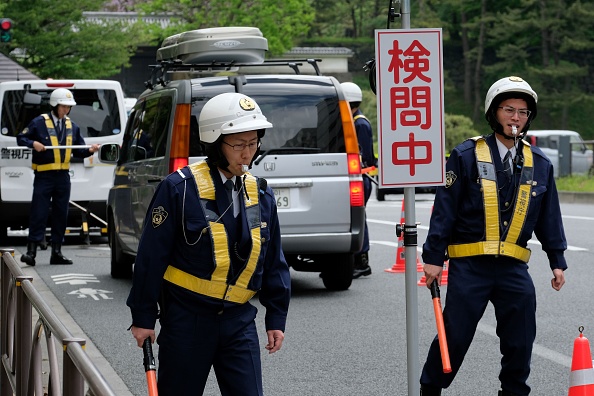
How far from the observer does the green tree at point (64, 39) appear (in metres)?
35.3

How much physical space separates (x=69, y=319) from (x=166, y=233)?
5.68 metres

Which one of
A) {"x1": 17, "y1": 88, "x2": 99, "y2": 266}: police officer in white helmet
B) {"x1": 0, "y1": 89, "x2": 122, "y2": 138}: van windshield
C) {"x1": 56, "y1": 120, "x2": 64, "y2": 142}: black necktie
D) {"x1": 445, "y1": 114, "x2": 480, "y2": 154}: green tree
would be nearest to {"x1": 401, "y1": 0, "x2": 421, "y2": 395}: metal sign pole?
{"x1": 17, "y1": 88, "x2": 99, "y2": 266}: police officer in white helmet

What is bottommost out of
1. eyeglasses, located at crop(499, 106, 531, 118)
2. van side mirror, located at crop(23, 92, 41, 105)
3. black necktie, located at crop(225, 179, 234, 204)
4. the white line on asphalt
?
the white line on asphalt

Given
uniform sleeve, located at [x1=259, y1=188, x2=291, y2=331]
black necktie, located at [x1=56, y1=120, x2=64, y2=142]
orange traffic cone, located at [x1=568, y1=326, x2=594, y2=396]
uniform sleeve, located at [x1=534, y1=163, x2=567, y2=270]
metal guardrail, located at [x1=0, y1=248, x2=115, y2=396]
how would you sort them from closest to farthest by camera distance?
1. metal guardrail, located at [x1=0, y1=248, x2=115, y2=396]
2. uniform sleeve, located at [x1=259, y1=188, x2=291, y2=331]
3. orange traffic cone, located at [x1=568, y1=326, x2=594, y2=396]
4. uniform sleeve, located at [x1=534, y1=163, x2=567, y2=270]
5. black necktie, located at [x1=56, y1=120, x2=64, y2=142]

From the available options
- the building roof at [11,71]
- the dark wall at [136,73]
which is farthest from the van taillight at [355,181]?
the dark wall at [136,73]

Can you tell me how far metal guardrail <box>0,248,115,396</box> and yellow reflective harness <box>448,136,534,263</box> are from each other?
6.72ft

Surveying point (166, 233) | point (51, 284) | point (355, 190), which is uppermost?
point (166, 233)

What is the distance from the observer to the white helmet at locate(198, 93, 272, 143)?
4781mm

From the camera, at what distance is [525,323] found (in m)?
6.17

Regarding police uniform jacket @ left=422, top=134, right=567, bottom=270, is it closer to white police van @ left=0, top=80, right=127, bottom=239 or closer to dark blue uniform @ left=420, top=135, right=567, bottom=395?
dark blue uniform @ left=420, top=135, right=567, bottom=395

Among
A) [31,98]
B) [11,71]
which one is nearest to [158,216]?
[31,98]

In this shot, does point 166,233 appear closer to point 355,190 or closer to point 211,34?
point 355,190

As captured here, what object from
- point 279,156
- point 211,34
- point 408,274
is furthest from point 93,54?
point 408,274

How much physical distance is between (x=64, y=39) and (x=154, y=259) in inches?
1279
